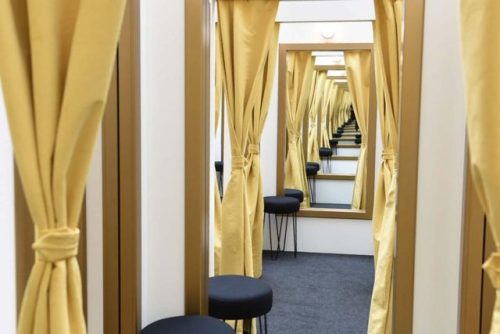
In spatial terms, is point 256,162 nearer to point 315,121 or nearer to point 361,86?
point 315,121

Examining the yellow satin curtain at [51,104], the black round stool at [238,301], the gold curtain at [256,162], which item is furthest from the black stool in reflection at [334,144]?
the yellow satin curtain at [51,104]

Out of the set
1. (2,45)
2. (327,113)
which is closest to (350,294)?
(327,113)

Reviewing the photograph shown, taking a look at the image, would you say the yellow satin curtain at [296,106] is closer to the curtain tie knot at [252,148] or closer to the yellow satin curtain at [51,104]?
the curtain tie knot at [252,148]

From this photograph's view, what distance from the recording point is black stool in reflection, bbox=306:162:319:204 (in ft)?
17.9

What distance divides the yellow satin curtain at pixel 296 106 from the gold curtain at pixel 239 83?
71.3 inches

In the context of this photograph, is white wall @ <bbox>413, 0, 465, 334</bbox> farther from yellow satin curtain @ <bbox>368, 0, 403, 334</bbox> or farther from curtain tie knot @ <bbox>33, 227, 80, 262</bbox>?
curtain tie knot @ <bbox>33, 227, 80, 262</bbox>

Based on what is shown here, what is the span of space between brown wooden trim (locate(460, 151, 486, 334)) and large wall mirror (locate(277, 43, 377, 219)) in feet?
11.0

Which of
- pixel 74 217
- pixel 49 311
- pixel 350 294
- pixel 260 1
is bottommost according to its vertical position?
pixel 350 294

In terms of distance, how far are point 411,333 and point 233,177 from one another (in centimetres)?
175

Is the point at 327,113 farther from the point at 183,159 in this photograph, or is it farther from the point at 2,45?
the point at 2,45

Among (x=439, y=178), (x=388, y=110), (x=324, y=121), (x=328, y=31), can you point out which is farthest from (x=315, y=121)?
(x=439, y=178)

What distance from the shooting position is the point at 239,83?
3377 mm

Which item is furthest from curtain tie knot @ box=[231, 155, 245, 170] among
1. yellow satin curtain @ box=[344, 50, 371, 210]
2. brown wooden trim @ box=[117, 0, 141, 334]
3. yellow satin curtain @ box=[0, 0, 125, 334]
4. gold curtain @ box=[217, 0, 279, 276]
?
yellow satin curtain @ box=[0, 0, 125, 334]

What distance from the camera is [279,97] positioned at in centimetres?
529
